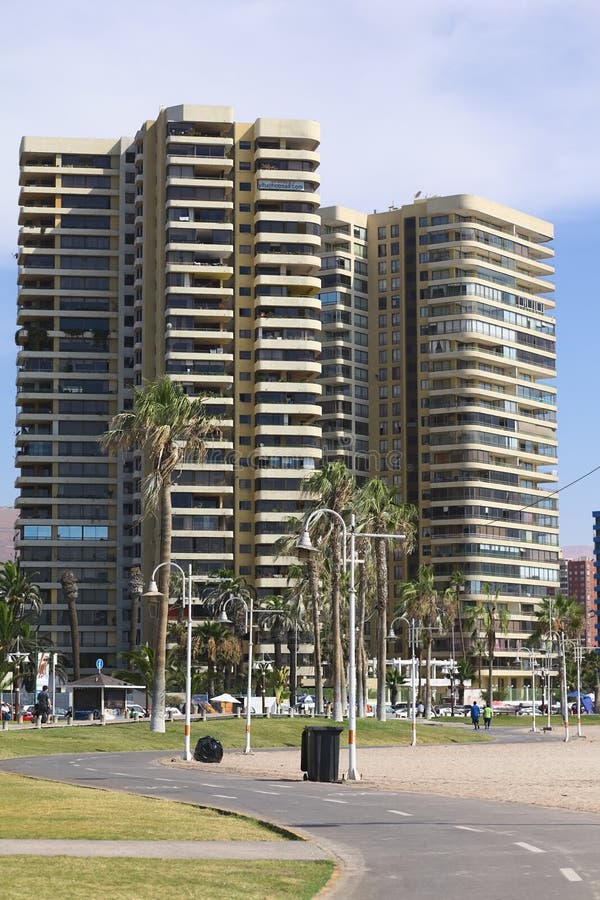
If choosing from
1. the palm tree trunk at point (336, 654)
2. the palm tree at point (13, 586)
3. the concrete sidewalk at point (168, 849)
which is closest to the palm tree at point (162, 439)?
the palm tree trunk at point (336, 654)

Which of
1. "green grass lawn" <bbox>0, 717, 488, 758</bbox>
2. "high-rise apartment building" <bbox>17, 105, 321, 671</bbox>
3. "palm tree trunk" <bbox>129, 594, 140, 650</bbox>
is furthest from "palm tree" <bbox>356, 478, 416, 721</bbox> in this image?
"palm tree trunk" <bbox>129, 594, 140, 650</bbox>

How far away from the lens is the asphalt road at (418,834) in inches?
677

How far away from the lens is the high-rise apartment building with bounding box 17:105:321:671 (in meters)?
156

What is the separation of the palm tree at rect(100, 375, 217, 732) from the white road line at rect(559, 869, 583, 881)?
5264 centimetres

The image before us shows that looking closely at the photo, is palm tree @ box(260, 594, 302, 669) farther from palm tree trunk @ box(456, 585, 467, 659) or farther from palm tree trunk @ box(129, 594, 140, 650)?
palm tree trunk @ box(456, 585, 467, 659)

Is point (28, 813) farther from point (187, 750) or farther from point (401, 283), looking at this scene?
point (401, 283)

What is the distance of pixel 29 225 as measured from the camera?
170 meters

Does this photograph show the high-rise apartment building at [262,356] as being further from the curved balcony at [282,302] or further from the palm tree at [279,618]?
the palm tree at [279,618]

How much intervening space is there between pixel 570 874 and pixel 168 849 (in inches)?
226

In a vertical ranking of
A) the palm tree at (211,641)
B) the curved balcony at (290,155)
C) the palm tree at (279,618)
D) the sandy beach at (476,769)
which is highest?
the curved balcony at (290,155)

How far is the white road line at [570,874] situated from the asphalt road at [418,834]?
1 cm

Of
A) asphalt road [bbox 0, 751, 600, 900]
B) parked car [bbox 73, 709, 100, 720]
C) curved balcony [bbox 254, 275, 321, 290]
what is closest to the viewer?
asphalt road [bbox 0, 751, 600, 900]

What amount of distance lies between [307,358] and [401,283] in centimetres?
3321

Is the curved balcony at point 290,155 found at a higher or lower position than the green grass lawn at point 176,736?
higher
